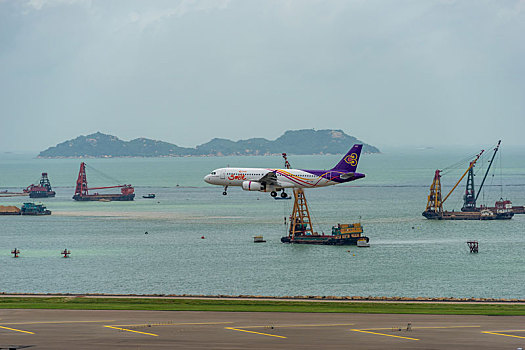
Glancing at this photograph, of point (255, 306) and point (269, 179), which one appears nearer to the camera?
point (255, 306)

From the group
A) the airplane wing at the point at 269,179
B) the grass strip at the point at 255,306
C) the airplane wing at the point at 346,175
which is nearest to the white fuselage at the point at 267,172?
the airplane wing at the point at 269,179

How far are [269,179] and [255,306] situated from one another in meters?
33.1

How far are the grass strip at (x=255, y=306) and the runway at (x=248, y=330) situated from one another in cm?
281

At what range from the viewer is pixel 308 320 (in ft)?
277

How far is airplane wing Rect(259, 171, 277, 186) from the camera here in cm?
12395

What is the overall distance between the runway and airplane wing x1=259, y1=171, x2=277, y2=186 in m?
38.0

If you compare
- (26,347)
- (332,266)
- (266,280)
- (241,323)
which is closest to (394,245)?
(332,266)

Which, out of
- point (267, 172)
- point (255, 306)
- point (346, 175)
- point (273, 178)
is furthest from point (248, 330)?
point (267, 172)

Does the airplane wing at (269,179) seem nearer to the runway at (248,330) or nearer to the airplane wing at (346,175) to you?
the airplane wing at (346,175)

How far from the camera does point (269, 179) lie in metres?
124

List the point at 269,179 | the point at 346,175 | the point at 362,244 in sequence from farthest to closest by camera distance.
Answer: the point at 362,244 → the point at 269,179 → the point at 346,175

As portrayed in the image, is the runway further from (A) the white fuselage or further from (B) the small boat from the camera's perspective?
(B) the small boat

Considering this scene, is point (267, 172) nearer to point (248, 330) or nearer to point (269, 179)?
point (269, 179)

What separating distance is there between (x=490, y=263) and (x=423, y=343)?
335 feet
